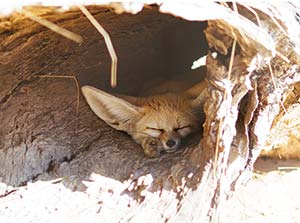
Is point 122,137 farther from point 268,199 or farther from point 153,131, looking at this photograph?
point 268,199

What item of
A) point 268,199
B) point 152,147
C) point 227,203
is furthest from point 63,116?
point 268,199

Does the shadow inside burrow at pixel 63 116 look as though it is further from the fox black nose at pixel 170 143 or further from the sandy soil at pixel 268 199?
the sandy soil at pixel 268 199

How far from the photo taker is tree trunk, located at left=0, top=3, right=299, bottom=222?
7.73 ft

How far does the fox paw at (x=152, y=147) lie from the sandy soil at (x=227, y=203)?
0.33 m

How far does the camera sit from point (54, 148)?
2.71 m

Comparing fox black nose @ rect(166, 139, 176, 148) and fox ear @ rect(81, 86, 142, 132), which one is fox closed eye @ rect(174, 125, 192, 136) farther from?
fox ear @ rect(81, 86, 142, 132)

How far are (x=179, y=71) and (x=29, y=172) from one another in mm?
1703

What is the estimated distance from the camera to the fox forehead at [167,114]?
306cm

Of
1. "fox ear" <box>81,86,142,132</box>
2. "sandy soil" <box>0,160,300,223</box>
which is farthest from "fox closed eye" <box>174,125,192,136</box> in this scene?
"sandy soil" <box>0,160,300,223</box>

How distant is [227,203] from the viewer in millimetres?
2914

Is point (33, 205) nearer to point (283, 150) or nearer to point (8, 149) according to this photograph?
point (8, 149)

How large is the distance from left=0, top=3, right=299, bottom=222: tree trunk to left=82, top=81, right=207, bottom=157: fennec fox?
80mm

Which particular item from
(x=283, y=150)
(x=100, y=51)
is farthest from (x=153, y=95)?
(x=283, y=150)

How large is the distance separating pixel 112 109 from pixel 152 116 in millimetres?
217
